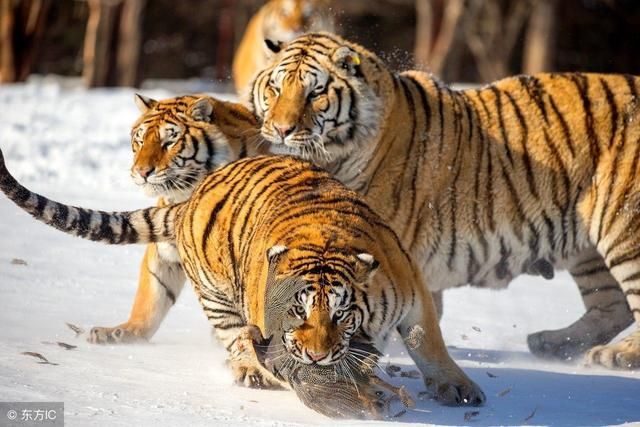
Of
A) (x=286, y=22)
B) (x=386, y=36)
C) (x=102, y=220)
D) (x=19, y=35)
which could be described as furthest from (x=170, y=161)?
(x=386, y=36)

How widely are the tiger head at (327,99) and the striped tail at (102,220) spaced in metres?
Result: 0.63

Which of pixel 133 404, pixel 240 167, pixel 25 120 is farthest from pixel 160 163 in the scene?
pixel 25 120

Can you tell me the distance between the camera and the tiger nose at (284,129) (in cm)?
543

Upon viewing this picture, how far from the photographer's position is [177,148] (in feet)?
18.4

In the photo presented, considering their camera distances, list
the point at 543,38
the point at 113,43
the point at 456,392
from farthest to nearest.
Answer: the point at 543,38 < the point at 113,43 < the point at 456,392

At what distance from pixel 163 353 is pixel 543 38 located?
15.0 meters

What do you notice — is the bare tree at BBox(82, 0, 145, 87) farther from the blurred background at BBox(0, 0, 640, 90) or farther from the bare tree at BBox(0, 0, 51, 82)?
the bare tree at BBox(0, 0, 51, 82)

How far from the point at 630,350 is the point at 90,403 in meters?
2.60

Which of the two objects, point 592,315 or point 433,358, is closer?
point 433,358

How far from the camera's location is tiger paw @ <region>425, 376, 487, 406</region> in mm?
4586

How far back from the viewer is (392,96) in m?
Answer: 5.75

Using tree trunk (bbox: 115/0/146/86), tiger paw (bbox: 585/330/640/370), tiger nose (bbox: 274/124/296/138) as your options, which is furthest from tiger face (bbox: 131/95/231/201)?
tree trunk (bbox: 115/0/146/86)

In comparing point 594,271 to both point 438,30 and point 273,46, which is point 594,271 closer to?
point 273,46

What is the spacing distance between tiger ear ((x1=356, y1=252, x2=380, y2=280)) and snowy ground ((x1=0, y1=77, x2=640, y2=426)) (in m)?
0.52
